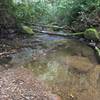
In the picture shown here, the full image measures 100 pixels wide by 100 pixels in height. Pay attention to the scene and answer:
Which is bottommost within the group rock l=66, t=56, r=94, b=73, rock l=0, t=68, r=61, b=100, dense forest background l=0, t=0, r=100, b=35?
rock l=66, t=56, r=94, b=73

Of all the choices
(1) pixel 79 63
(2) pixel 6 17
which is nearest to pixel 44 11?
(2) pixel 6 17

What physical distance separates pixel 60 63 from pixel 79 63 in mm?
843

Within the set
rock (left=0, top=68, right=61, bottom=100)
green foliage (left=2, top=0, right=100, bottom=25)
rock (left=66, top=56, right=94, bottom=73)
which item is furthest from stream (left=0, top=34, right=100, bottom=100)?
green foliage (left=2, top=0, right=100, bottom=25)

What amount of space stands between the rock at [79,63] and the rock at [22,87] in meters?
2.16

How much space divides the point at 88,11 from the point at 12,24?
17.3 feet

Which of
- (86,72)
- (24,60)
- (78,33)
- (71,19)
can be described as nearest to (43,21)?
(71,19)

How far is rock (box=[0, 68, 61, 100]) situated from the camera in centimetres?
646

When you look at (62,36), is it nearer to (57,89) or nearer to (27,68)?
(27,68)

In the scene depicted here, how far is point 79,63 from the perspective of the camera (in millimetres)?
10328

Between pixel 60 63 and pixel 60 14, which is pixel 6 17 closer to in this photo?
pixel 60 63

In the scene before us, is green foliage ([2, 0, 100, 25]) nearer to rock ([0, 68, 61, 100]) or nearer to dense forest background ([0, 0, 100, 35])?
dense forest background ([0, 0, 100, 35])

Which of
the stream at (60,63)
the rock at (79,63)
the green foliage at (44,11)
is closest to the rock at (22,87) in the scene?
the stream at (60,63)

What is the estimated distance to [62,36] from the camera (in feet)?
54.3

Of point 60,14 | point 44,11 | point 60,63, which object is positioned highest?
point 44,11
